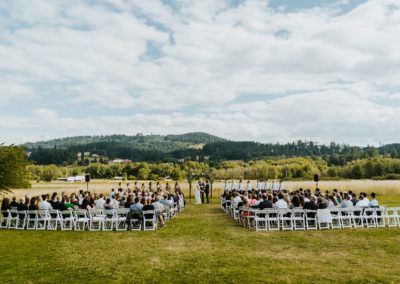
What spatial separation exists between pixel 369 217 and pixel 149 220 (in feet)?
29.3

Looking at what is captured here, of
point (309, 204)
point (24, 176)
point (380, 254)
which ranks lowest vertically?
point (380, 254)

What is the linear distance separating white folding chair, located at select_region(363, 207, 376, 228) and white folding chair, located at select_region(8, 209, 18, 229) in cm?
1467

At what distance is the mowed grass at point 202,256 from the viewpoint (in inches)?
321

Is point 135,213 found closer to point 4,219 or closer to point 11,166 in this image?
point 4,219

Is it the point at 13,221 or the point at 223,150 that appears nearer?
the point at 13,221

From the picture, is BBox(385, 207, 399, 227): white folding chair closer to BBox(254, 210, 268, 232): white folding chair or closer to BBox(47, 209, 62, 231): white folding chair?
BBox(254, 210, 268, 232): white folding chair

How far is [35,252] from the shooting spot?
11.1 m

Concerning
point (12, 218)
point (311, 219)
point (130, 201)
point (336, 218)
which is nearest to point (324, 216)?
point (311, 219)

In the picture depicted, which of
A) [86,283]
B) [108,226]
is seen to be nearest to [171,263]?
[86,283]

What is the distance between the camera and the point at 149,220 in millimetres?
15664

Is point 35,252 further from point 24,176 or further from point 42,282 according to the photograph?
point 24,176

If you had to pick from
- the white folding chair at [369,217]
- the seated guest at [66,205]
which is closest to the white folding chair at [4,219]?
the seated guest at [66,205]

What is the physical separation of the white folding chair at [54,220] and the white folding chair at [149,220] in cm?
351

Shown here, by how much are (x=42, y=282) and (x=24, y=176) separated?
2713 centimetres
